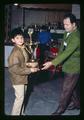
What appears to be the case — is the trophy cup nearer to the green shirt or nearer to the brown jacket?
the brown jacket

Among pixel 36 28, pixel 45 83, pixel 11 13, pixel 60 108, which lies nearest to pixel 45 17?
pixel 36 28

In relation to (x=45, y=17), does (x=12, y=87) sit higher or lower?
lower

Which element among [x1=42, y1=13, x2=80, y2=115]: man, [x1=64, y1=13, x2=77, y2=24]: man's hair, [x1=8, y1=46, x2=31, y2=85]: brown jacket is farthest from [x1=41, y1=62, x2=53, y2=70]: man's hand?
[x1=64, y1=13, x2=77, y2=24]: man's hair

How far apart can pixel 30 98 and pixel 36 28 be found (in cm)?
62

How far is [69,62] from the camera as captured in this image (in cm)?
263

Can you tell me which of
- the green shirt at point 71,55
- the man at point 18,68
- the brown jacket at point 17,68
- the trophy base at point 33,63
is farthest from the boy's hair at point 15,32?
the green shirt at point 71,55

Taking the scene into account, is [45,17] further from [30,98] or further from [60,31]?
[30,98]

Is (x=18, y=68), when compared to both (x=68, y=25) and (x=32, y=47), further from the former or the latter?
(x=68, y=25)

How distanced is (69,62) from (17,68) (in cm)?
46

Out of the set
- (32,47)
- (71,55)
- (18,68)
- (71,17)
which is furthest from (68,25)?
(18,68)

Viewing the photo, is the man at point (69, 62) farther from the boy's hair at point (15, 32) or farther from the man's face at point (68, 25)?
the boy's hair at point (15, 32)

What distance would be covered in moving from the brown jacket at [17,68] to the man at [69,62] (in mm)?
179

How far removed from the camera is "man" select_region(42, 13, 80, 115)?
2588 mm
